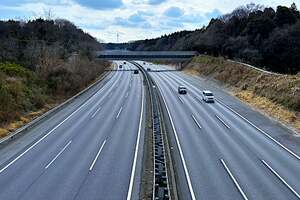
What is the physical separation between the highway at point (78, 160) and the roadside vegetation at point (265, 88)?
44.7 feet

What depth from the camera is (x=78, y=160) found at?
2897 cm

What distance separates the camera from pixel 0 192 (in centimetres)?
2238

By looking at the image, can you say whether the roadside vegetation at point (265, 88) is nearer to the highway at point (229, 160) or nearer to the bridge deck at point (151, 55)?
the highway at point (229, 160)

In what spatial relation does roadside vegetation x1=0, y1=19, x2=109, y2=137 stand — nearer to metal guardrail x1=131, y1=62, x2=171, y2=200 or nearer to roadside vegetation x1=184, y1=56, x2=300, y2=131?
metal guardrail x1=131, y1=62, x2=171, y2=200

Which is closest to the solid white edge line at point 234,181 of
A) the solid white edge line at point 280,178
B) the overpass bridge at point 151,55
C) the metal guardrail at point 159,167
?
the solid white edge line at point 280,178

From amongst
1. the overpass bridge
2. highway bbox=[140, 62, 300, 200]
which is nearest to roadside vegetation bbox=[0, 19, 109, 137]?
highway bbox=[140, 62, 300, 200]

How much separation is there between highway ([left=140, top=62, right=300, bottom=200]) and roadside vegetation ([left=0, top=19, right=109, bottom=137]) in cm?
1460

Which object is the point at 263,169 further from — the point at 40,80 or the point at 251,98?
the point at 40,80

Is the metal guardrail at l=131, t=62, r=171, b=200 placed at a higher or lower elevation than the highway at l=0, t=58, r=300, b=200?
higher

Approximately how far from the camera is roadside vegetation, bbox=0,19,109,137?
45088mm

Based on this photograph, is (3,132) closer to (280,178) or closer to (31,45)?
(280,178)

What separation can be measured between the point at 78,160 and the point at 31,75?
118 ft

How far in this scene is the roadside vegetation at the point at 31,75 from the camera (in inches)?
1775

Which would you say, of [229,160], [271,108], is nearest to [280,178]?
[229,160]
